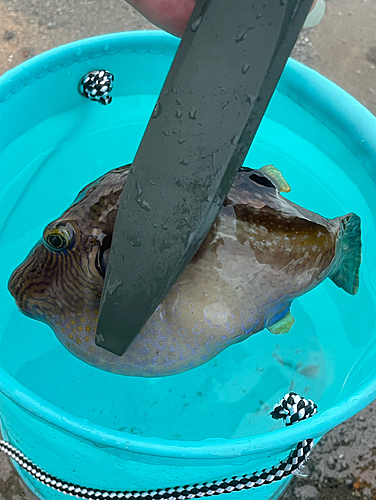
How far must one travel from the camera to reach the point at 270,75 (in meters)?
0.50

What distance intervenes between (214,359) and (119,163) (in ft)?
2.12

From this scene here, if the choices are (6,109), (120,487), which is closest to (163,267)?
(120,487)

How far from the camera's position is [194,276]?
2.70 feet

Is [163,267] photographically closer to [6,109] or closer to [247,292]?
[247,292]

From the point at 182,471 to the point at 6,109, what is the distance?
2.76ft

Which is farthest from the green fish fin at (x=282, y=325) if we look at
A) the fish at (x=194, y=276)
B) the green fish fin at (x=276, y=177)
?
the green fish fin at (x=276, y=177)

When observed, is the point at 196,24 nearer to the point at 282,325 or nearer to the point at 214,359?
the point at 282,325

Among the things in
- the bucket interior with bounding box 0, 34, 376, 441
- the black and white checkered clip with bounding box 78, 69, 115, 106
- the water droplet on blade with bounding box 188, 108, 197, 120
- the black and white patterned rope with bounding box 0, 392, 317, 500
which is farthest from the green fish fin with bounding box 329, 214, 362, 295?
the black and white checkered clip with bounding box 78, 69, 115, 106

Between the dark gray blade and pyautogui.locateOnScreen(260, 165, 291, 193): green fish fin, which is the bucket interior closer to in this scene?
pyautogui.locateOnScreen(260, 165, 291, 193): green fish fin

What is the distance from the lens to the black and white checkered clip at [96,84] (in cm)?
123

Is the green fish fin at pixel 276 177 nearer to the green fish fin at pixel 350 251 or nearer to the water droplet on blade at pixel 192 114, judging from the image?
the green fish fin at pixel 350 251

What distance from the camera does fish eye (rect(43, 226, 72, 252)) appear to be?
2.50ft

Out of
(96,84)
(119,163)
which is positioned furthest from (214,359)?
(96,84)

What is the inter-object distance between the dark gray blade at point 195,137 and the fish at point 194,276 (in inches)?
5.4
